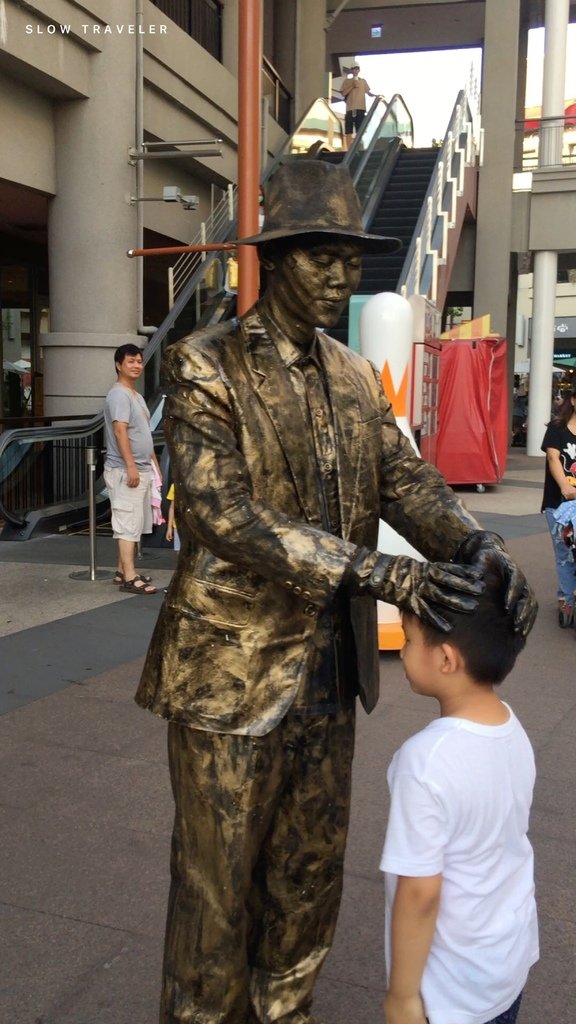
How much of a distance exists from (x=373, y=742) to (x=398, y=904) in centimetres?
293

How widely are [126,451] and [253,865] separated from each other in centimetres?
530

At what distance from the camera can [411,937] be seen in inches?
65.6

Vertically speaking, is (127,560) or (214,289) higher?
(214,289)

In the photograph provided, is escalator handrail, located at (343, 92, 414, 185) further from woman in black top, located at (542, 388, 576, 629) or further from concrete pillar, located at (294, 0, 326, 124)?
woman in black top, located at (542, 388, 576, 629)

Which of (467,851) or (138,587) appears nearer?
(467,851)

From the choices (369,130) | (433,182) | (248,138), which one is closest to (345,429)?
(248,138)

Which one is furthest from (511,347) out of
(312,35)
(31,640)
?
(31,640)

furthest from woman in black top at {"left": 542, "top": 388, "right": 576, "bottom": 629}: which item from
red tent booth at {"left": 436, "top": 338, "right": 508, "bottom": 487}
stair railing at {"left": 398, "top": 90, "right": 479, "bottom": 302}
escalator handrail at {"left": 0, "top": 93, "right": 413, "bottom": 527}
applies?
red tent booth at {"left": 436, "top": 338, "right": 508, "bottom": 487}

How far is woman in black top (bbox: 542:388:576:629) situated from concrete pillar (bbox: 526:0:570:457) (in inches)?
504

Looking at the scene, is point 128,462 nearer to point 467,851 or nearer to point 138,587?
point 138,587

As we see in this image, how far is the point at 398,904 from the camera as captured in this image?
167 centimetres

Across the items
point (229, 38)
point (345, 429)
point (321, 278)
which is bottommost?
point (345, 429)

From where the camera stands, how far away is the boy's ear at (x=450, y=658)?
1.79 m

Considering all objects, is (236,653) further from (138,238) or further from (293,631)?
(138,238)
